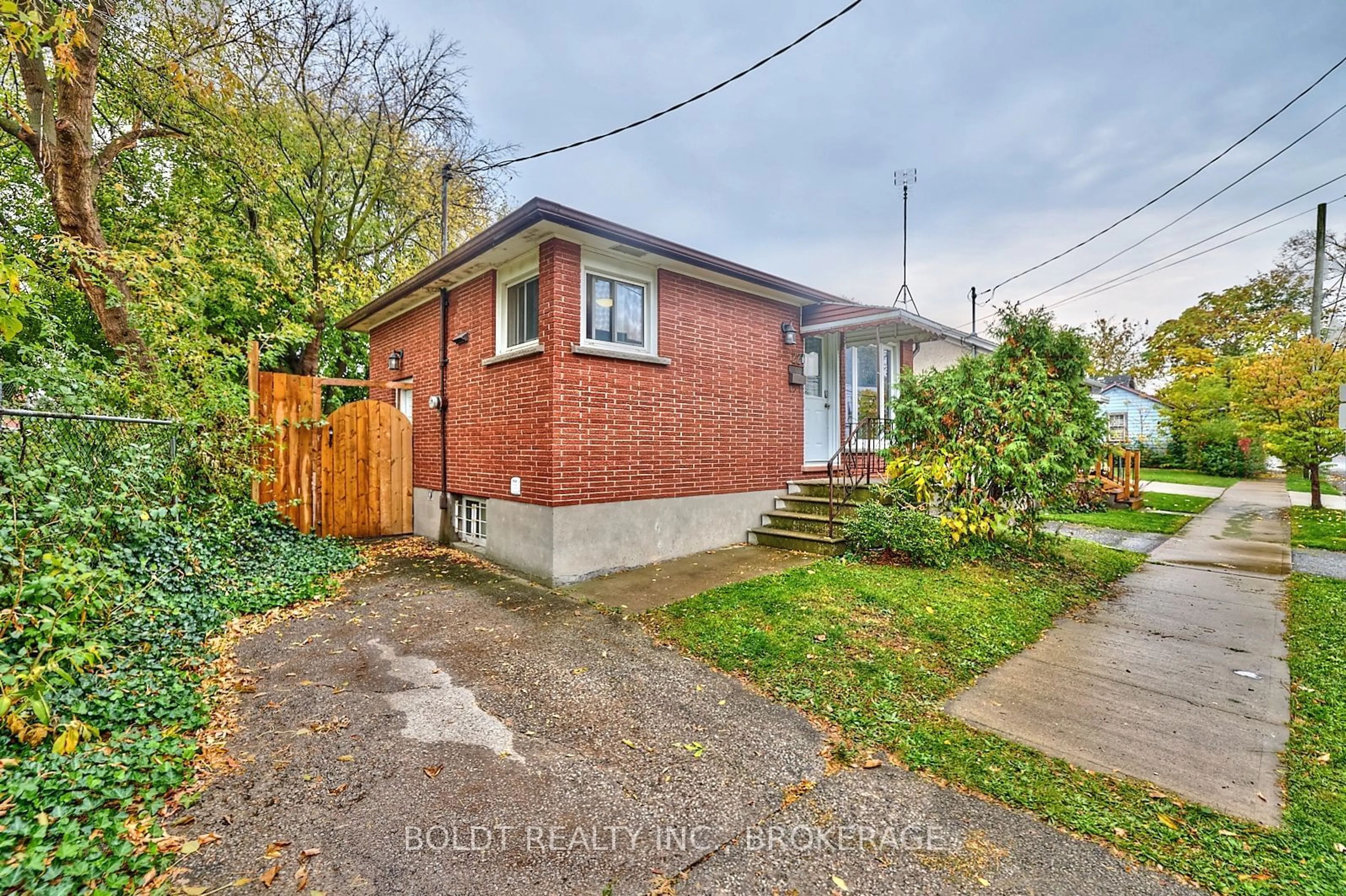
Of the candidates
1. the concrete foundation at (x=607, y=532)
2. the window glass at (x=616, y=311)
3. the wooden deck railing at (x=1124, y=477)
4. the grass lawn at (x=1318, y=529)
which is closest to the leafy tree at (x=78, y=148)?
the concrete foundation at (x=607, y=532)

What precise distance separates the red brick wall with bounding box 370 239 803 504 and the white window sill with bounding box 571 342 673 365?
5 cm

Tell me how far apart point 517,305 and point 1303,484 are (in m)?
22.4

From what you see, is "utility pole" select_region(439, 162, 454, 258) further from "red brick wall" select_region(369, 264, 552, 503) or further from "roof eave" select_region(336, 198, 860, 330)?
"roof eave" select_region(336, 198, 860, 330)

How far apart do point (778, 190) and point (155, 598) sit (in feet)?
46.8

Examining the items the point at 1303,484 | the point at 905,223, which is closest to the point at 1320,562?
the point at 905,223

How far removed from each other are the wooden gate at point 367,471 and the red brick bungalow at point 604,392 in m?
0.29

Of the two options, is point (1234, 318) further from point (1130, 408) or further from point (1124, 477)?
point (1124, 477)

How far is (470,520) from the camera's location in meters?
7.49

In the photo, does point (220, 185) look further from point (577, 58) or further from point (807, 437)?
point (807, 437)

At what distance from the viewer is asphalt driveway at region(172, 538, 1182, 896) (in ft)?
6.20

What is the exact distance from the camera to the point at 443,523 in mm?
7852

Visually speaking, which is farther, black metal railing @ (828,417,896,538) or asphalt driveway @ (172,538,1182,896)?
black metal railing @ (828,417,896,538)

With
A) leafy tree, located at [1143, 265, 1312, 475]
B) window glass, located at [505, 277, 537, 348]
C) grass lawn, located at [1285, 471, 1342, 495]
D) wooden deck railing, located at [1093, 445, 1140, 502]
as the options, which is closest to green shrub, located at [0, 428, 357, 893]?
window glass, located at [505, 277, 537, 348]

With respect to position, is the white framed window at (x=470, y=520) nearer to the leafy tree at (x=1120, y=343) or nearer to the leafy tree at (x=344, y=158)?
the leafy tree at (x=344, y=158)
